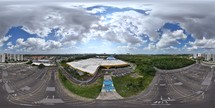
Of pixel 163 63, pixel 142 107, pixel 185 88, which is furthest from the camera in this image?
pixel 163 63

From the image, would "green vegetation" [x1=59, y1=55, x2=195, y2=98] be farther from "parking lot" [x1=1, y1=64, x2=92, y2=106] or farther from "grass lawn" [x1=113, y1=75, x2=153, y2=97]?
"parking lot" [x1=1, y1=64, x2=92, y2=106]

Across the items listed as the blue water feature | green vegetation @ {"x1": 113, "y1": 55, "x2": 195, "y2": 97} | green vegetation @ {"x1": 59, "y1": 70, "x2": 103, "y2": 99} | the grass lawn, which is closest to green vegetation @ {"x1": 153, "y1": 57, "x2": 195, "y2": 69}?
green vegetation @ {"x1": 113, "y1": 55, "x2": 195, "y2": 97}

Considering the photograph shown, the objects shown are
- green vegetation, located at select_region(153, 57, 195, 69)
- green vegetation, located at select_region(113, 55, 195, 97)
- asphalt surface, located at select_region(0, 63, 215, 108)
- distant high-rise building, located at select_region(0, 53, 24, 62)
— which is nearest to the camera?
asphalt surface, located at select_region(0, 63, 215, 108)

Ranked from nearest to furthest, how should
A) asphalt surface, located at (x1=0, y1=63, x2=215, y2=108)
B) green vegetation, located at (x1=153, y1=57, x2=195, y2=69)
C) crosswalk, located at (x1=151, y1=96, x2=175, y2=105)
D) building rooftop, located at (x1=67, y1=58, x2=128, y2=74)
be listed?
asphalt surface, located at (x1=0, y1=63, x2=215, y2=108) < crosswalk, located at (x1=151, y1=96, x2=175, y2=105) < building rooftop, located at (x1=67, y1=58, x2=128, y2=74) < green vegetation, located at (x1=153, y1=57, x2=195, y2=69)

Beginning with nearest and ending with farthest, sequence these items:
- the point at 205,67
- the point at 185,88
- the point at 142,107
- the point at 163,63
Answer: the point at 142,107 < the point at 185,88 < the point at 163,63 < the point at 205,67

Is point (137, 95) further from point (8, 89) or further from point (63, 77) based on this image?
point (8, 89)

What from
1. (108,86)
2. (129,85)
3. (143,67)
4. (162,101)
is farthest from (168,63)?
(108,86)

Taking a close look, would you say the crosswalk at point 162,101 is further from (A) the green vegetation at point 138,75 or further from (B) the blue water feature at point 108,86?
(B) the blue water feature at point 108,86

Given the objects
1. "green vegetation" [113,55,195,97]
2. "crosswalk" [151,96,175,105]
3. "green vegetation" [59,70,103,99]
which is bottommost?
"crosswalk" [151,96,175,105]

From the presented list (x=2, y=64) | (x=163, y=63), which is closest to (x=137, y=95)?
(x=163, y=63)
